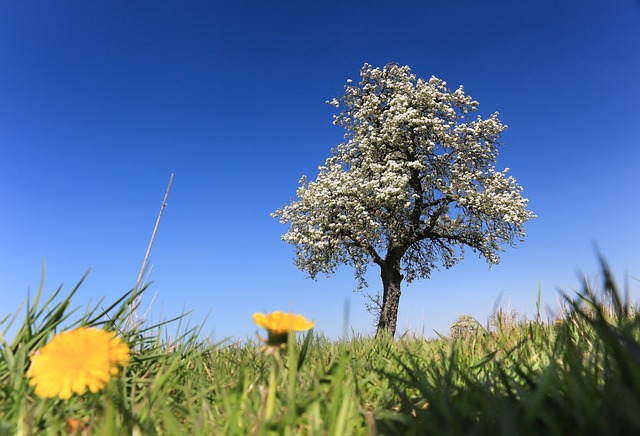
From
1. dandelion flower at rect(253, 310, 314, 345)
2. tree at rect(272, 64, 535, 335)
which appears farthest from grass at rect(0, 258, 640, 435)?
tree at rect(272, 64, 535, 335)

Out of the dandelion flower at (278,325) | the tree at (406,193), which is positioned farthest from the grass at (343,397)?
the tree at (406,193)

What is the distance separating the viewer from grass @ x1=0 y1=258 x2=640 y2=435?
1.23 meters

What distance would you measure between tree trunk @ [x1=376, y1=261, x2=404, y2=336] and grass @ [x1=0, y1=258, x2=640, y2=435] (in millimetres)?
16408

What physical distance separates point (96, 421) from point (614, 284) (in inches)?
65.0

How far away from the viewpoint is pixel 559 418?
132 cm

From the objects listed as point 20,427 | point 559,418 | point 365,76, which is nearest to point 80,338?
point 20,427

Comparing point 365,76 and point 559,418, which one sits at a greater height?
point 365,76

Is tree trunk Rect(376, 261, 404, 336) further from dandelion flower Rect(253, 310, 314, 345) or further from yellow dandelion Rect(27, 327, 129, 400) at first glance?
yellow dandelion Rect(27, 327, 129, 400)

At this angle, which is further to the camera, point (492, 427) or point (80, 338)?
point (80, 338)

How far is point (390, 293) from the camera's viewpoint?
19.1 meters

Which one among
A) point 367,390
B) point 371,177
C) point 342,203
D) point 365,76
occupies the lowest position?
point 367,390

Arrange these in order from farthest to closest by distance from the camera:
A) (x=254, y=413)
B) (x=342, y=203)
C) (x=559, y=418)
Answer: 1. (x=342, y=203)
2. (x=254, y=413)
3. (x=559, y=418)

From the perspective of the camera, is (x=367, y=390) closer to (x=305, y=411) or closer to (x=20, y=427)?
(x=305, y=411)

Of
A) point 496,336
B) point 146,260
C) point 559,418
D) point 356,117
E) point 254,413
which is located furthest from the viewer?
point 356,117
